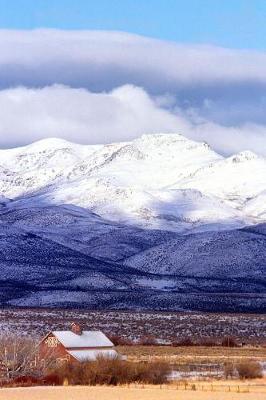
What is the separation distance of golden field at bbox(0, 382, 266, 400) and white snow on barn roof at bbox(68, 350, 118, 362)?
822 centimetres

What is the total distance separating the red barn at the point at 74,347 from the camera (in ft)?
204

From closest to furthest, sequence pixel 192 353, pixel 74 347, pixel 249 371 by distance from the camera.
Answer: pixel 249 371 → pixel 74 347 → pixel 192 353

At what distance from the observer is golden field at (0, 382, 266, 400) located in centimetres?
4612

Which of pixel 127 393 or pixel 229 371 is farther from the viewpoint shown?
pixel 229 371

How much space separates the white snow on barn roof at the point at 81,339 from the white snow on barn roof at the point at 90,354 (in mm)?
627

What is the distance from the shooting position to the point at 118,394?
47906 mm

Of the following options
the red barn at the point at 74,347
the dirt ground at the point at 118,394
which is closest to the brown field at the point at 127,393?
the dirt ground at the point at 118,394

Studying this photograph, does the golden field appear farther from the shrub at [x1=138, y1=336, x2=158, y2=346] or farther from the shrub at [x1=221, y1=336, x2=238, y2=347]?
the shrub at [x1=138, y1=336, x2=158, y2=346]

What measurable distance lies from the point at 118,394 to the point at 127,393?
63 centimetres

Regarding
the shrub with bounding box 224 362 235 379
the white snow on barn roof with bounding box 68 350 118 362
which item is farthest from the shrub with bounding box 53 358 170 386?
the shrub with bounding box 224 362 235 379

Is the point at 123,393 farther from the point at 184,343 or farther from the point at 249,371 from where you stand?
the point at 184,343

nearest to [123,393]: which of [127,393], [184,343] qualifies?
[127,393]

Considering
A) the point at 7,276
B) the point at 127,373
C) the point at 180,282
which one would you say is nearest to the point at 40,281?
the point at 7,276

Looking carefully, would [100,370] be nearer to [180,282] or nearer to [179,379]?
[179,379]
